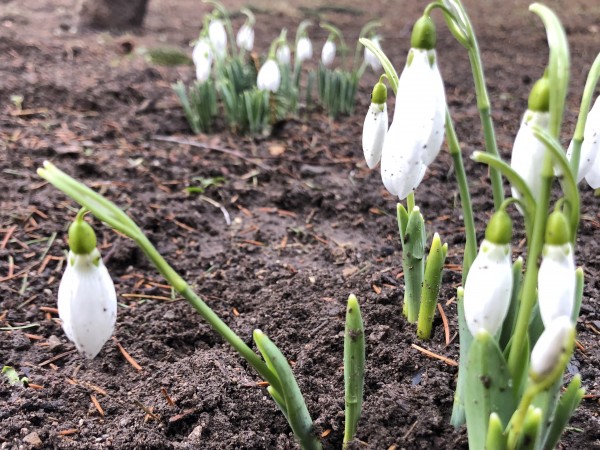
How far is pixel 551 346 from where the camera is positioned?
903 mm

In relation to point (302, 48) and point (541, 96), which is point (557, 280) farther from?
point (302, 48)

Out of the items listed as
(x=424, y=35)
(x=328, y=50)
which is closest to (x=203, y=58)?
(x=328, y=50)

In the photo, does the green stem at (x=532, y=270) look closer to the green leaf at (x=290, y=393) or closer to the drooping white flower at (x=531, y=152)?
the drooping white flower at (x=531, y=152)

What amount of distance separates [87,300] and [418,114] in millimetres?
643

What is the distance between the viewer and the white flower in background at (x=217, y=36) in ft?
12.0

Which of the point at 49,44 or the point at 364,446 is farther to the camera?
the point at 49,44

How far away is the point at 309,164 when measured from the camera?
3.24 m

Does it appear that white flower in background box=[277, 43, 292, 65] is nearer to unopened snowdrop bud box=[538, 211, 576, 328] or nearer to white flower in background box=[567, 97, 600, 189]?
white flower in background box=[567, 97, 600, 189]

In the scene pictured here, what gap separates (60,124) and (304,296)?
7.15ft

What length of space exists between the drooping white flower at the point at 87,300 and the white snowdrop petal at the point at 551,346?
2.28ft

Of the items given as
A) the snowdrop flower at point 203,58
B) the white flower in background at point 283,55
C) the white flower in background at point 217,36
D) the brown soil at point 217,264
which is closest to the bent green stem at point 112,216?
the brown soil at point 217,264

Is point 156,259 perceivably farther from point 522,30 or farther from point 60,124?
point 522,30

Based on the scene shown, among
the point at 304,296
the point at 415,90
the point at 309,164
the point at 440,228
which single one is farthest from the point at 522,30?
the point at 415,90

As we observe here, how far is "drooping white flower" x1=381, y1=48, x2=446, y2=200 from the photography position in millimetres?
1098
